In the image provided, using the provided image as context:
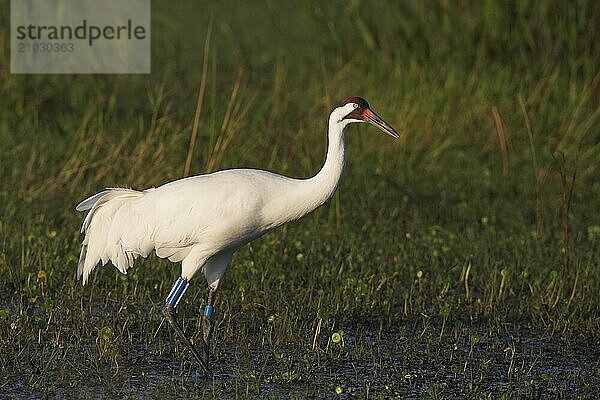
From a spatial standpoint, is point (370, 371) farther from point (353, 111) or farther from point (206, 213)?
point (353, 111)

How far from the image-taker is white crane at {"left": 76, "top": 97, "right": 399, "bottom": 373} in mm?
6039

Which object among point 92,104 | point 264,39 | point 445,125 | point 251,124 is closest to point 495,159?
point 445,125

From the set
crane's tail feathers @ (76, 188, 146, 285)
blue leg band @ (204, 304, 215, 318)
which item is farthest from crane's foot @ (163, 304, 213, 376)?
crane's tail feathers @ (76, 188, 146, 285)

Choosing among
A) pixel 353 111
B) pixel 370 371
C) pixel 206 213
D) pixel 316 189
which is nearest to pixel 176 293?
pixel 206 213

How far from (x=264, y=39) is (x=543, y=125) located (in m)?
4.19

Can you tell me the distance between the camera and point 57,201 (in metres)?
8.79

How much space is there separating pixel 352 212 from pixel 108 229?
9.29 feet

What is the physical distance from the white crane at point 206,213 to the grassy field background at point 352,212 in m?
0.36

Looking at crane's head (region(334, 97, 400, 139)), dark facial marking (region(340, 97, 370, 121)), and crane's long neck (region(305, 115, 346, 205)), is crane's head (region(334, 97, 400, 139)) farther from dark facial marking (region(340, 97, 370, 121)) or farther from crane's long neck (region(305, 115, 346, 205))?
crane's long neck (region(305, 115, 346, 205))

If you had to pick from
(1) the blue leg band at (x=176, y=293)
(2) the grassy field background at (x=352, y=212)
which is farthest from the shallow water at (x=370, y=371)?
(1) the blue leg band at (x=176, y=293)

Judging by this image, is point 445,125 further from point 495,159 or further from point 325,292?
point 325,292

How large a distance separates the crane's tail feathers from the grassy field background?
1.02 ft

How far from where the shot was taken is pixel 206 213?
613cm

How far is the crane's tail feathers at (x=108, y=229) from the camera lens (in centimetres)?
652
